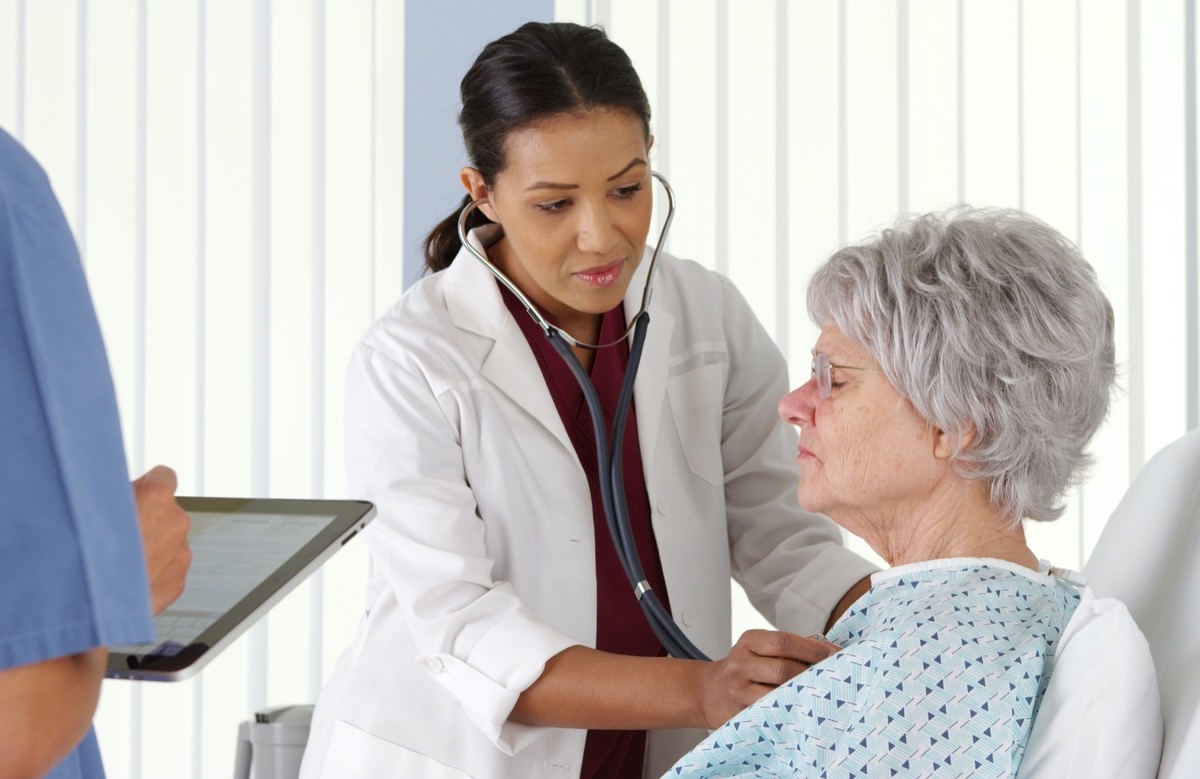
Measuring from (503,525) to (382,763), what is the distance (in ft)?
1.06

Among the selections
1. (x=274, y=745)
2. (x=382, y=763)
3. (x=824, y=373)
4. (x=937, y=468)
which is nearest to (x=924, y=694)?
(x=937, y=468)

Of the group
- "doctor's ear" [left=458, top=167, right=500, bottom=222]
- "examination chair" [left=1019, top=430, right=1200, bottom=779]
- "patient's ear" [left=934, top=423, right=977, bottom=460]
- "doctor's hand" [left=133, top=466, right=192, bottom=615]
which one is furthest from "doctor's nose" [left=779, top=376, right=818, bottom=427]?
"doctor's hand" [left=133, top=466, right=192, bottom=615]

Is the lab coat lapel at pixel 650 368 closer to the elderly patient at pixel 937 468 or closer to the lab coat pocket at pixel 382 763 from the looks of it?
the elderly patient at pixel 937 468

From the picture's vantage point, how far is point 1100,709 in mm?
1034

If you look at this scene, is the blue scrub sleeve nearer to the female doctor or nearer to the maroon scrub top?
the female doctor

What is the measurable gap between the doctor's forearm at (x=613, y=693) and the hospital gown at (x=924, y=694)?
97mm

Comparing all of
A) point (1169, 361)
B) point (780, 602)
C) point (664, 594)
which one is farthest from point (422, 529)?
point (1169, 361)

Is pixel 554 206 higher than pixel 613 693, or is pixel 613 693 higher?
pixel 554 206

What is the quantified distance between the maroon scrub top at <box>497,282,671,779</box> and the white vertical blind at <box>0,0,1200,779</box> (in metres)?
1.05

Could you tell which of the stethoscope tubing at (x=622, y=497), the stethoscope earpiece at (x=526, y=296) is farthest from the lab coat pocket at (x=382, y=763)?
the stethoscope earpiece at (x=526, y=296)

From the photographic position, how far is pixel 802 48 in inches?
105

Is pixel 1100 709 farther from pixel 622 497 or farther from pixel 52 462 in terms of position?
pixel 52 462

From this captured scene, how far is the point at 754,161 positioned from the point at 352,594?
1276 millimetres

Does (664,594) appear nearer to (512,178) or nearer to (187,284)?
(512,178)
